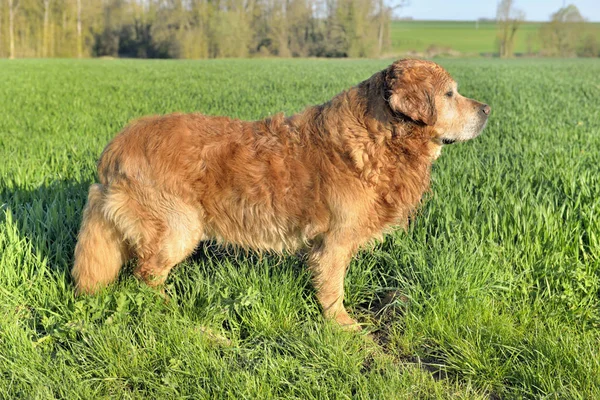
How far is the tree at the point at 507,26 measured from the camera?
82000 mm

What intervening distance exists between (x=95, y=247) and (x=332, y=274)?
5.12 feet

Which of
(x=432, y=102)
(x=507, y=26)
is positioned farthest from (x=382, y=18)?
(x=432, y=102)

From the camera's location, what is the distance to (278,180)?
10.5ft

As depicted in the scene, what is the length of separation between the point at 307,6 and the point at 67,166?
79.9 m

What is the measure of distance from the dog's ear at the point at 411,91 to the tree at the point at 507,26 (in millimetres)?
87085

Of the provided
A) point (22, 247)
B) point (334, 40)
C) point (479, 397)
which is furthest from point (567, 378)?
point (334, 40)

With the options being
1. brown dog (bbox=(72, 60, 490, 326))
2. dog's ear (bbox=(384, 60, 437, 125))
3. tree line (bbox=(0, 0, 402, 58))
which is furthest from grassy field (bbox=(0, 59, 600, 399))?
tree line (bbox=(0, 0, 402, 58))

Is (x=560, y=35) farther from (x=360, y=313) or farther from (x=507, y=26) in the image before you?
(x=360, y=313)

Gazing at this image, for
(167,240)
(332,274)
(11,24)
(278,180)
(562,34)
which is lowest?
(332,274)

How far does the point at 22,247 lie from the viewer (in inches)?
142

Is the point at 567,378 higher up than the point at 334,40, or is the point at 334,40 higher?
the point at 334,40

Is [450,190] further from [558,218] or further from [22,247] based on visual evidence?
[22,247]

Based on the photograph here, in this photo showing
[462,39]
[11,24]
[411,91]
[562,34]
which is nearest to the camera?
[411,91]

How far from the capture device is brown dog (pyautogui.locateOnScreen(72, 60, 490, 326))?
3158 millimetres
